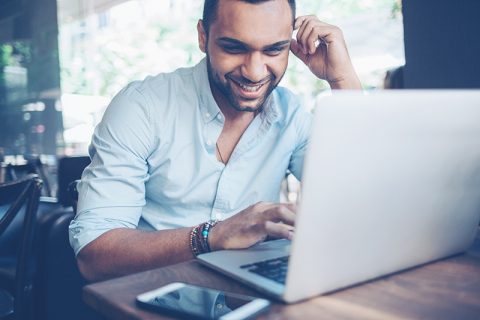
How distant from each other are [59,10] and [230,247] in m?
6.31

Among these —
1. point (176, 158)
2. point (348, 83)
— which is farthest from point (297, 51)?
point (176, 158)

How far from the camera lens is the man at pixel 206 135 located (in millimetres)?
1196

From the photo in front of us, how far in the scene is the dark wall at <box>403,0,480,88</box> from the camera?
1.81m

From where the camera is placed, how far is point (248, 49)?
1.35m

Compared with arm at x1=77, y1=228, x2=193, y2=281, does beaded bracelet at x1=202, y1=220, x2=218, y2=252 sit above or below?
above

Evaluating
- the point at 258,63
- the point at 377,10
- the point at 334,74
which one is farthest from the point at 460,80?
the point at 377,10

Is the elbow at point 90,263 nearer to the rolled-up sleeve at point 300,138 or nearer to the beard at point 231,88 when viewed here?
the beard at point 231,88

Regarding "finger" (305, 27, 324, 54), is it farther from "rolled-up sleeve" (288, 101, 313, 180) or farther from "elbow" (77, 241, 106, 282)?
"elbow" (77, 241, 106, 282)

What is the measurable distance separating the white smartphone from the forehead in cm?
84

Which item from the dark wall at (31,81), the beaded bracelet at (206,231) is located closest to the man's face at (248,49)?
the beaded bracelet at (206,231)

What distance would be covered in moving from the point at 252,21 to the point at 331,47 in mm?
383

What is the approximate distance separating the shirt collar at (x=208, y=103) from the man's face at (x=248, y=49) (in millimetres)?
37

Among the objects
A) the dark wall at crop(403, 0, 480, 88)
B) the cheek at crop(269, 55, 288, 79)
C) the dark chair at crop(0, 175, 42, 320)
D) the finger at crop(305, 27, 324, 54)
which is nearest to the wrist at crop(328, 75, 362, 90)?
the finger at crop(305, 27, 324, 54)

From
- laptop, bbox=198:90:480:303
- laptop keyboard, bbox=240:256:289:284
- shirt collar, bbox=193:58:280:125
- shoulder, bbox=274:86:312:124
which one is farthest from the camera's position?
shoulder, bbox=274:86:312:124
